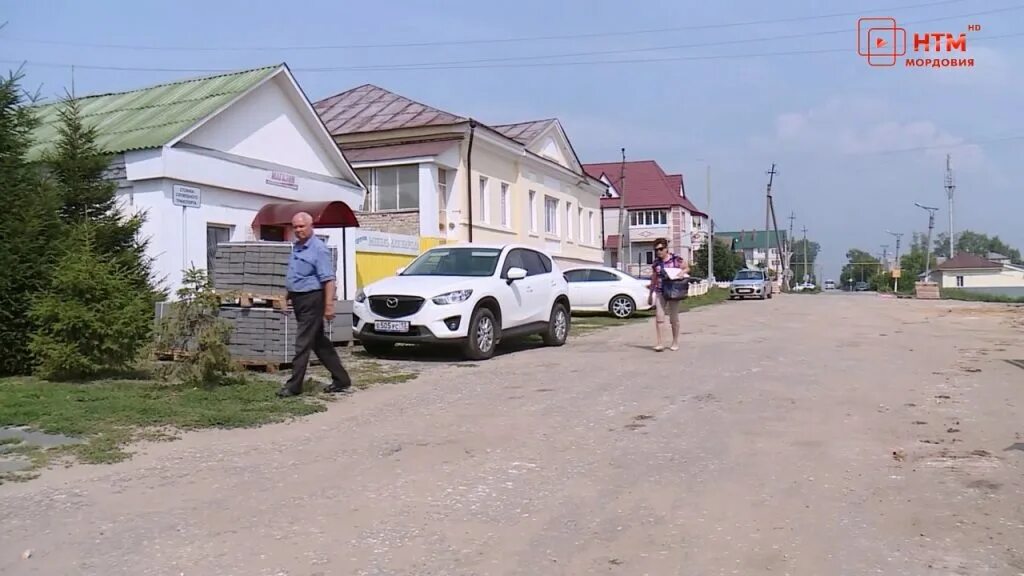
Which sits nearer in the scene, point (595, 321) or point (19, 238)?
point (19, 238)

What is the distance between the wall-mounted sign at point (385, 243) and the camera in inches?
766

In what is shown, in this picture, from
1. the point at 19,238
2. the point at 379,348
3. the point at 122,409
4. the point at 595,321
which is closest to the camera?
the point at 122,409

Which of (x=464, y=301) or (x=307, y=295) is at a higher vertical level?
(x=307, y=295)

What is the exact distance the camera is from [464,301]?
11844mm

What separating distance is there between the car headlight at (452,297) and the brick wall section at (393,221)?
42.8 feet

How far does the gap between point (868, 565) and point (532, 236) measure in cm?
2860

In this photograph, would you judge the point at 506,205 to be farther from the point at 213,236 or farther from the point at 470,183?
the point at 213,236

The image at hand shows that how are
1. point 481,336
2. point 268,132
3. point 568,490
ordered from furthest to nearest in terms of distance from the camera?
point 268,132 < point 481,336 < point 568,490

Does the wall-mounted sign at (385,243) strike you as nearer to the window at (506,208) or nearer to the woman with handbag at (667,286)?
Result: the window at (506,208)

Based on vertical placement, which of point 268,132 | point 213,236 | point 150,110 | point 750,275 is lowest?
point 750,275

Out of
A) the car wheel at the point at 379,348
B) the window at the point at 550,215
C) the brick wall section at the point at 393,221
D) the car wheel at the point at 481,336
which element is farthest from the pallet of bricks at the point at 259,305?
the window at the point at 550,215

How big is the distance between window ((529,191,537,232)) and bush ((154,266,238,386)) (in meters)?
24.1

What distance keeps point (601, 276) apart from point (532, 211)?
8.86 meters

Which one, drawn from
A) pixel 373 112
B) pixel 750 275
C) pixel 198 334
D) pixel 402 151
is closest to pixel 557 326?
pixel 198 334
